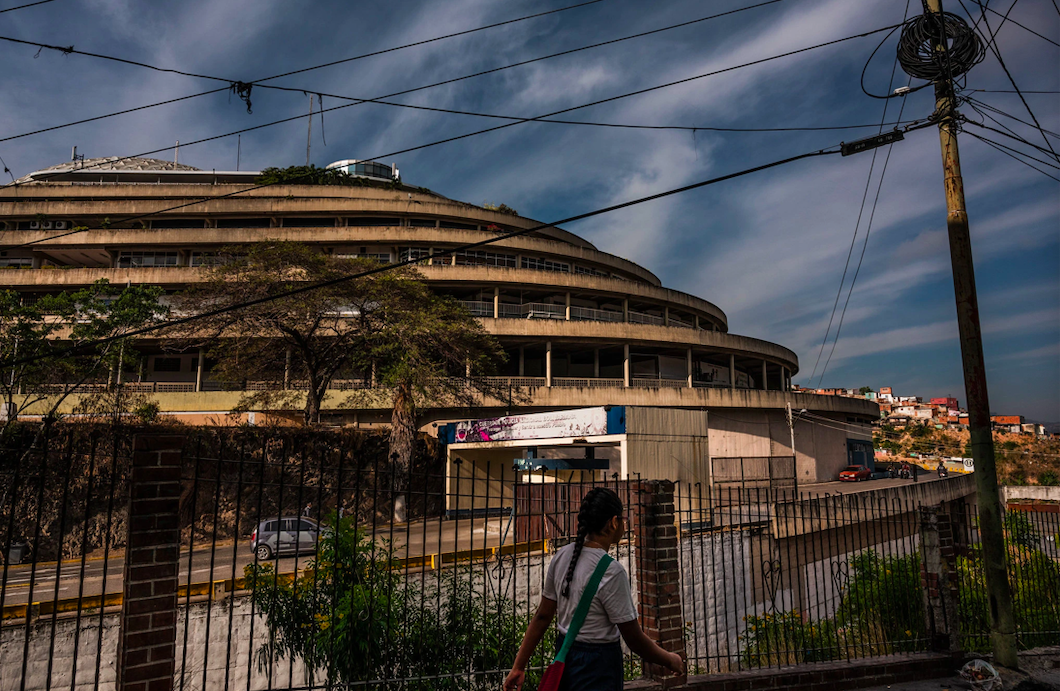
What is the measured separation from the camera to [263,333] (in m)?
26.8

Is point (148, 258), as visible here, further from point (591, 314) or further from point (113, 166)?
point (591, 314)

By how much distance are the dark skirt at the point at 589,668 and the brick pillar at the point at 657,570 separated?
252cm

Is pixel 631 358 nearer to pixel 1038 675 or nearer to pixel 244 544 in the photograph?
pixel 244 544

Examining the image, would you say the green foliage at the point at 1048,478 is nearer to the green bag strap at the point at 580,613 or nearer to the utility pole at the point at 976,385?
the utility pole at the point at 976,385

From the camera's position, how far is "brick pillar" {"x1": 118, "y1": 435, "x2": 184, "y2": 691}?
398 cm

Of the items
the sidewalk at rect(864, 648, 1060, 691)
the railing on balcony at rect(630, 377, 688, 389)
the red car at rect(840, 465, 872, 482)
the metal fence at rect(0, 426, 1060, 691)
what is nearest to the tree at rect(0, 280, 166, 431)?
the metal fence at rect(0, 426, 1060, 691)

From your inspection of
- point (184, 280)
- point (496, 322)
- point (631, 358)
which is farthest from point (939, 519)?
point (184, 280)

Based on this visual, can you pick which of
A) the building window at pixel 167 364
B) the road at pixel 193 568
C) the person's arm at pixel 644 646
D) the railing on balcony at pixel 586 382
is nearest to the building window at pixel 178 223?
the building window at pixel 167 364

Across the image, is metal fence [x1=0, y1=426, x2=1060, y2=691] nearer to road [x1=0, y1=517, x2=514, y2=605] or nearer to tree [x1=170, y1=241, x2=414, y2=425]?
road [x1=0, y1=517, x2=514, y2=605]

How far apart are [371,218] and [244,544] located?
2681 centimetres

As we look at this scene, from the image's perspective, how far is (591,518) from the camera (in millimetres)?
3545

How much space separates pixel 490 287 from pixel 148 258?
23.9 meters

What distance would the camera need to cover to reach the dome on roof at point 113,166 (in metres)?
51.8

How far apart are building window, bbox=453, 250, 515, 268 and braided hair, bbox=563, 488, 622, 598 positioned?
39.3m
